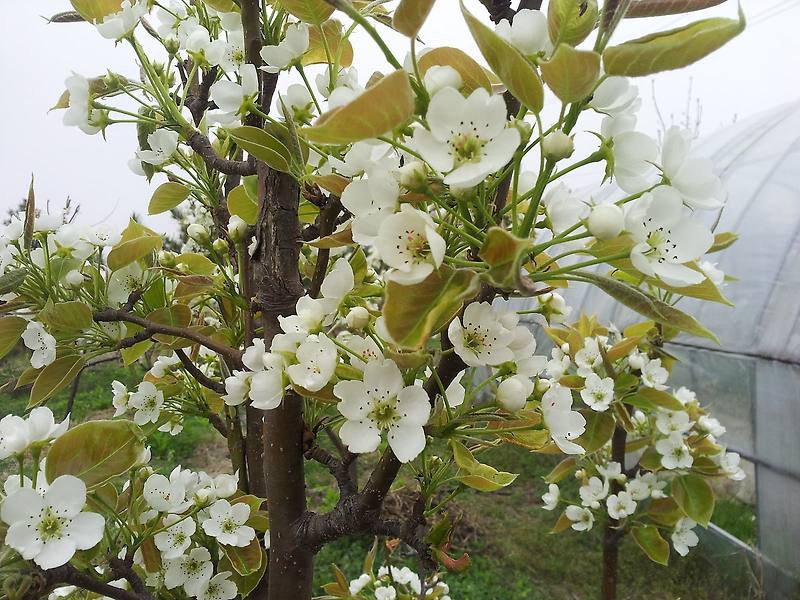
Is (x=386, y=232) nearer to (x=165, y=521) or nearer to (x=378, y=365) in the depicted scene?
(x=378, y=365)

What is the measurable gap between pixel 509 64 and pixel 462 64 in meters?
0.11

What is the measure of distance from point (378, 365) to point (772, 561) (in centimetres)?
315

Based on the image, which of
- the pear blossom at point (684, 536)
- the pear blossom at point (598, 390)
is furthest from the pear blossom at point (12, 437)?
the pear blossom at point (684, 536)

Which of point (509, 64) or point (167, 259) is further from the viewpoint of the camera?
point (167, 259)

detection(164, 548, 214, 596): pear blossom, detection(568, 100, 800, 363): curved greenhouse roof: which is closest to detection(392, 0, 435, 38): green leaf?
detection(164, 548, 214, 596): pear blossom

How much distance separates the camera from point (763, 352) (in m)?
2.94

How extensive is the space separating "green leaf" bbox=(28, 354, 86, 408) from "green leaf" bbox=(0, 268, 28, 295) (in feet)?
0.55

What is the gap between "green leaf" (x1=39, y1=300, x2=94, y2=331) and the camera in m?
0.85

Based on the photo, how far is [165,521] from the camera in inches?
38.2

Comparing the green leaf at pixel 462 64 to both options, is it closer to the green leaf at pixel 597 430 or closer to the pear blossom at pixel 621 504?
the green leaf at pixel 597 430

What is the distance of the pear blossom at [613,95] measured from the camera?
52cm

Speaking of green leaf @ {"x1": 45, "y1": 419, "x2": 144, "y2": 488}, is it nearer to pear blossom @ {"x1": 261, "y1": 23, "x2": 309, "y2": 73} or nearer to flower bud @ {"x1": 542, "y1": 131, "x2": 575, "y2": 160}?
pear blossom @ {"x1": 261, "y1": 23, "x2": 309, "y2": 73}

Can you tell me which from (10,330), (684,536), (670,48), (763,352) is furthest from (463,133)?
(763,352)

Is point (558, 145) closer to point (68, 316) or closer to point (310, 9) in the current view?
point (310, 9)
